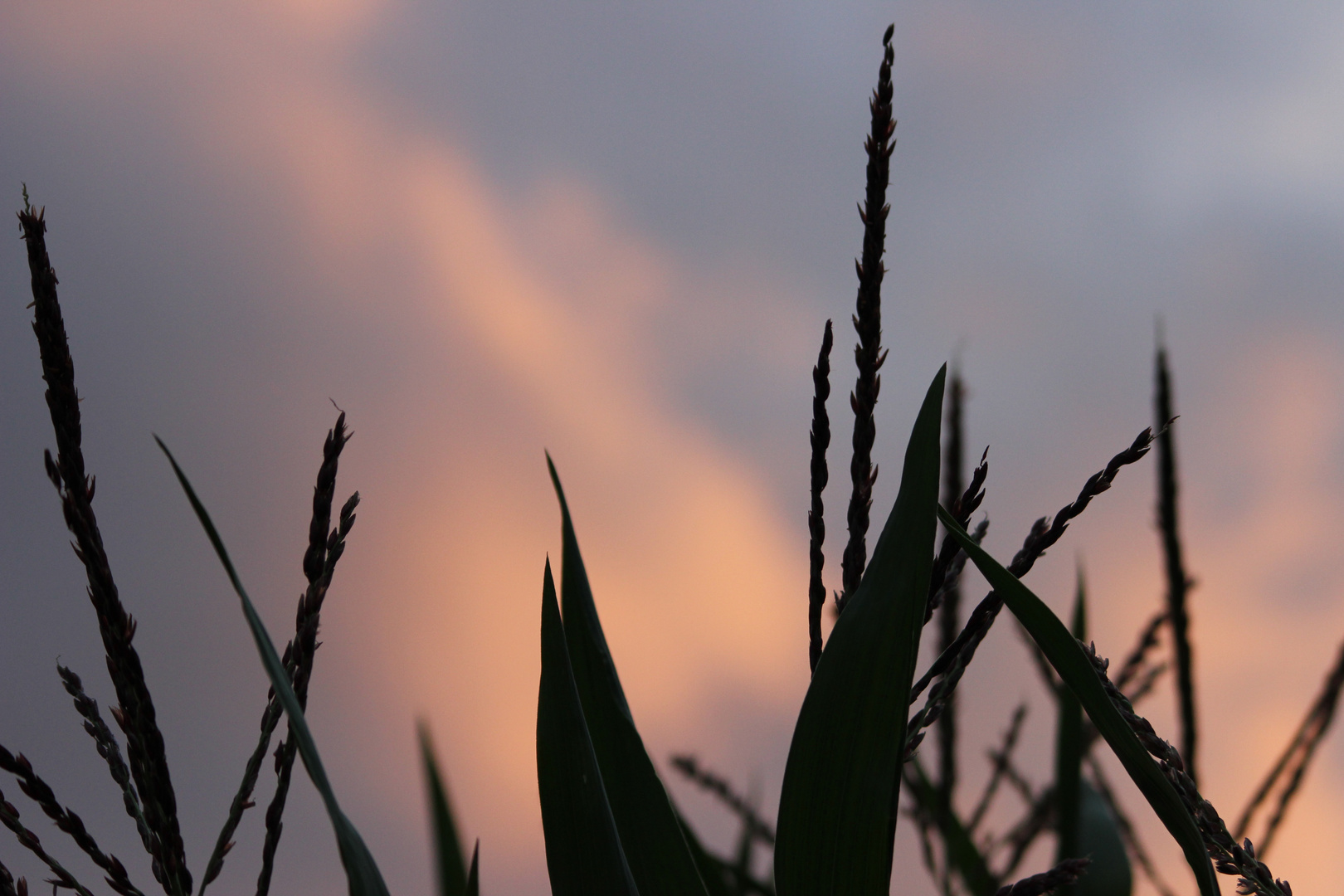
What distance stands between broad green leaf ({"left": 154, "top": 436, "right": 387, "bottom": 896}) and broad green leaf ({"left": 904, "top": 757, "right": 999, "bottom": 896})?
1.42 ft

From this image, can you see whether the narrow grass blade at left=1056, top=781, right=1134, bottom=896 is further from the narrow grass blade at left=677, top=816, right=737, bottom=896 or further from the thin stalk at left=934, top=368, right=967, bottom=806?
the narrow grass blade at left=677, top=816, right=737, bottom=896

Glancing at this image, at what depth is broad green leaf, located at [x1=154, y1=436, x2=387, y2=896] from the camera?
305 mm

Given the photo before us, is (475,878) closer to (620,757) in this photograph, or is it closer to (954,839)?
(620,757)

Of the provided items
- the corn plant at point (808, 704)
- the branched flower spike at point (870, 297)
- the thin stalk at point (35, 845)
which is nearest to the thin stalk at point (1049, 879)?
the corn plant at point (808, 704)

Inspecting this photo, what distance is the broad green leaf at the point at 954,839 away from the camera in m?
0.67

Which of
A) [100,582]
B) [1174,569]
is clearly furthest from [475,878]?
[1174,569]

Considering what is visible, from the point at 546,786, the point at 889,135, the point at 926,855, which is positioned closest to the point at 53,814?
the point at 546,786

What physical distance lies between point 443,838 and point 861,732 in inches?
11.6

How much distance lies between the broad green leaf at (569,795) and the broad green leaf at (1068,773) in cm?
20

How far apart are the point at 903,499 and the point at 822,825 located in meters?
0.12

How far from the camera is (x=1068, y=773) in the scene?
45cm

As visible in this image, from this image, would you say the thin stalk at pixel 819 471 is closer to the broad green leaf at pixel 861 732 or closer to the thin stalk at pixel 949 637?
the broad green leaf at pixel 861 732

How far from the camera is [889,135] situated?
0.37 metres

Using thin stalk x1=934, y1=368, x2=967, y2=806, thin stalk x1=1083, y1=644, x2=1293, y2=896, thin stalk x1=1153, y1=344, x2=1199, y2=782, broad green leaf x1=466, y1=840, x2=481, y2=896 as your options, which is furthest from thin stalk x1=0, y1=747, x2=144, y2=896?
thin stalk x1=1153, y1=344, x2=1199, y2=782
